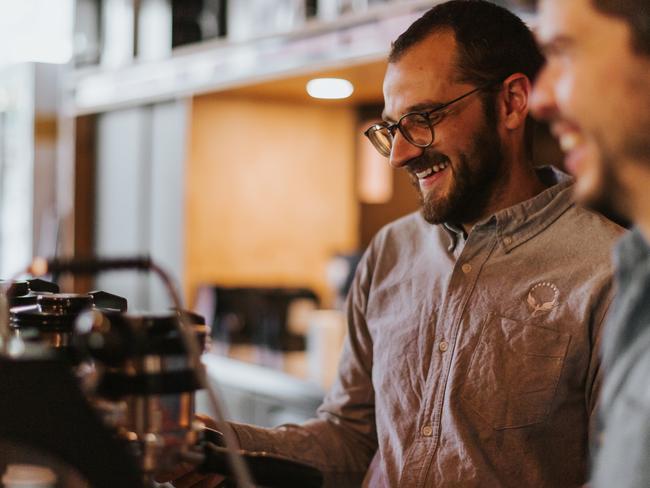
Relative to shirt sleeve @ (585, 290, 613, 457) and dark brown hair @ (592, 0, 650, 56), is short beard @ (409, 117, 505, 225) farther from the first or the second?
dark brown hair @ (592, 0, 650, 56)

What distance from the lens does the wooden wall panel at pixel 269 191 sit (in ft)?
15.1

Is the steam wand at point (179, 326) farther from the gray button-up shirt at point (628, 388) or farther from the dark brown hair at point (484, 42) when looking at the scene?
the dark brown hair at point (484, 42)

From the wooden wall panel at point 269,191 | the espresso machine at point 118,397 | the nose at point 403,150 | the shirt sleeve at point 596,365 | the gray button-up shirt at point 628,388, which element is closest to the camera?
the gray button-up shirt at point 628,388

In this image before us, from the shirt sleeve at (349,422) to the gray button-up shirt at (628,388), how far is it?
82cm

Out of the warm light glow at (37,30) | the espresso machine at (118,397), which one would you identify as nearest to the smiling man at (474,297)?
the espresso machine at (118,397)

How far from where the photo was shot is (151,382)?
0.92 metres

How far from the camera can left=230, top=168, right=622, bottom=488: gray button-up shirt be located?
138cm

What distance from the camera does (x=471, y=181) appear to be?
58.9 inches

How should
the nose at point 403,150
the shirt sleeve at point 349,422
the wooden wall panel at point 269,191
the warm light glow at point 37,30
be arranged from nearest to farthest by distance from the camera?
the nose at point 403,150, the shirt sleeve at point 349,422, the wooden wall panel at point 269,191, the warm light glow at point 37,30

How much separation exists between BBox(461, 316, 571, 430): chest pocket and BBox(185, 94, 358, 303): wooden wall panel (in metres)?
3.24

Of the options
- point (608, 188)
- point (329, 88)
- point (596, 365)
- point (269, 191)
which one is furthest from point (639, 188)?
point (269, 191)

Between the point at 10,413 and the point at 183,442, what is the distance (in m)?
0.17

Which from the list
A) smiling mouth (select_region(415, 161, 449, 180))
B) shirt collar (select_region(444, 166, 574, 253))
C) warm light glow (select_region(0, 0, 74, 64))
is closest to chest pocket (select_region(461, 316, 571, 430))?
shirt collar (select_region(444, 166, 574, 253))

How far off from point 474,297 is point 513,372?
136 mm
